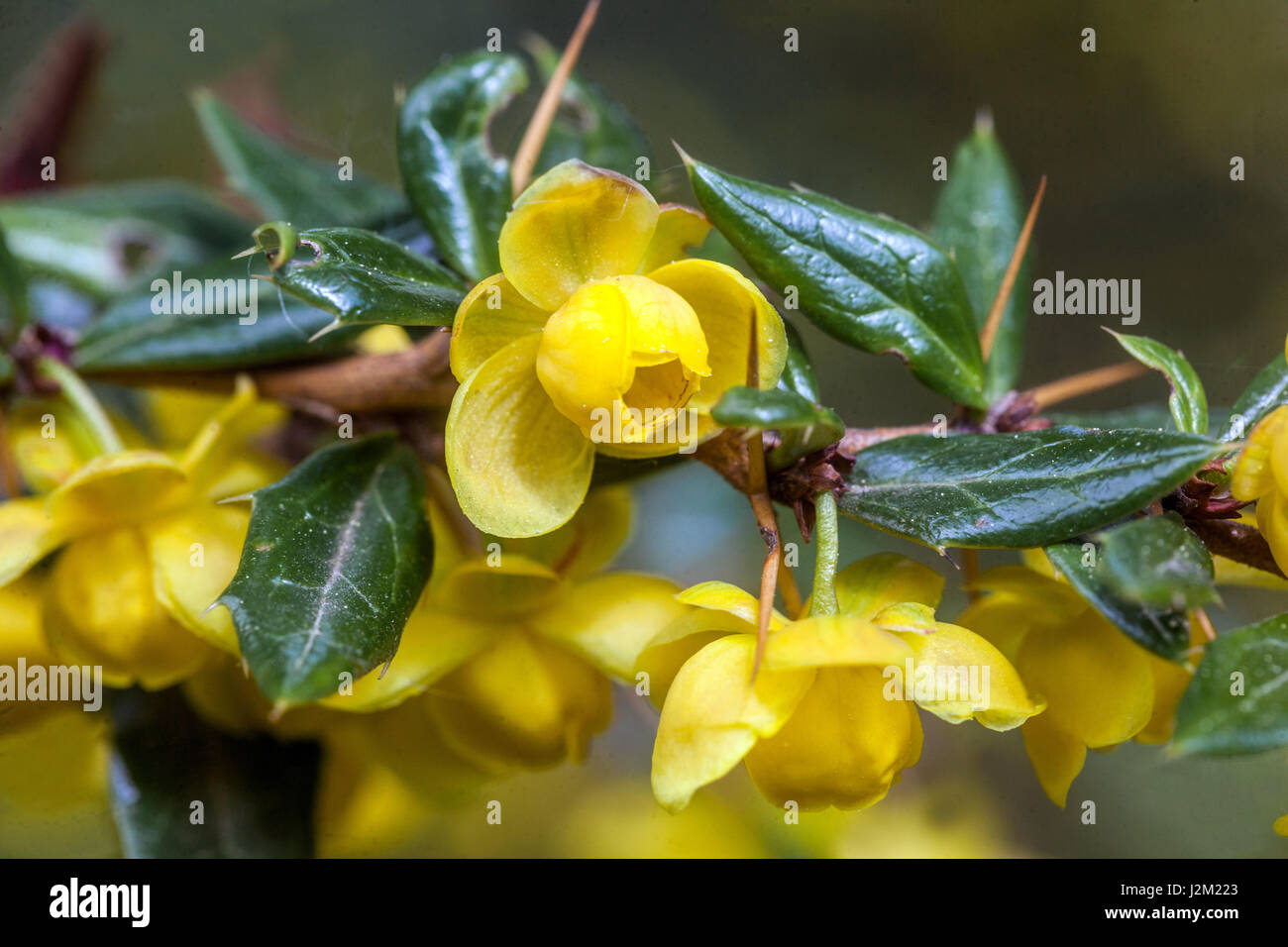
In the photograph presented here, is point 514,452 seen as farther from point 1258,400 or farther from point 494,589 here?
point 1258,400

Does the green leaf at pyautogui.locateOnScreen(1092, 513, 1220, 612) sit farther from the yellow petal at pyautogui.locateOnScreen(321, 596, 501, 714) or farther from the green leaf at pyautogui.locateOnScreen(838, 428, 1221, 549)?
the yellow petal at pyautogui.locateOnScreen(321, 596, 501, 714)

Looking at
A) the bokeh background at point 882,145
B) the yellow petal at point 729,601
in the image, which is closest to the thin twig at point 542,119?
the yellow petal at point 729,601

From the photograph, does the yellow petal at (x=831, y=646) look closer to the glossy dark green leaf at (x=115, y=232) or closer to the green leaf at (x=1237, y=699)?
the green leaf at (x=1237, y=699)

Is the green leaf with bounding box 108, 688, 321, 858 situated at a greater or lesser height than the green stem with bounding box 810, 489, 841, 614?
lesser

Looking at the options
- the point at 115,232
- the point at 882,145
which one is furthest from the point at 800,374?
the point at 882,145

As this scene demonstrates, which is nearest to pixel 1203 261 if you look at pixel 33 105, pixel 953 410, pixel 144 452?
pixel 953 410

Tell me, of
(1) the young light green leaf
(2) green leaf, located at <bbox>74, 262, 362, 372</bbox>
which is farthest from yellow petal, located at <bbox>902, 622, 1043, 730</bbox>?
(2) green leaf, located at <bbox>74, 262, 362, 372</bbox>
